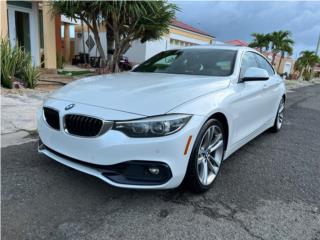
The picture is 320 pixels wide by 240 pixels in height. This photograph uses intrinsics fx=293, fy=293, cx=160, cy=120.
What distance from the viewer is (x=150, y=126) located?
241 centimetres

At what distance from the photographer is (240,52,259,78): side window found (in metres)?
3.76

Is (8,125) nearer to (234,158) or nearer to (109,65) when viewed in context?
(234,158)

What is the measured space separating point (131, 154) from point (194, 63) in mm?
2027

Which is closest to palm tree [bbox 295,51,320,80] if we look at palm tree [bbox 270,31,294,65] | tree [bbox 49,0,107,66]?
palm tree [bbox 270,31,294,65]

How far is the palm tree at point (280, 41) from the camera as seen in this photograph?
3116 centimetres

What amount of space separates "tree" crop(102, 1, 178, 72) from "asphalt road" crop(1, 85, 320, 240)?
279 inches

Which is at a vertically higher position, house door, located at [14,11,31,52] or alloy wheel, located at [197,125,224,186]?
house door, located at [14,11,31,52]

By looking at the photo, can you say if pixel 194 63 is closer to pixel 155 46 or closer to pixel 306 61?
pixel 155 46

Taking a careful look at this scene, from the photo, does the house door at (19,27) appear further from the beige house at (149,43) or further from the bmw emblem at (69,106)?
the bmw emblem at (69,106)

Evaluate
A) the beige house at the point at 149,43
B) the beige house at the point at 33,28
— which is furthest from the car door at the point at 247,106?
the beige house at the point at 149,43

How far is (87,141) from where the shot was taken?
248cm

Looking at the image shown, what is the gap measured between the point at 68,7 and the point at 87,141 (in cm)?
881

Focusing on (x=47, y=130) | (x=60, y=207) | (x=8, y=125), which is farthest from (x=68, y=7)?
(x=60, y=207)

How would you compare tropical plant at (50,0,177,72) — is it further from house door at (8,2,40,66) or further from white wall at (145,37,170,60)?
white wall at (145,37,170,60)
